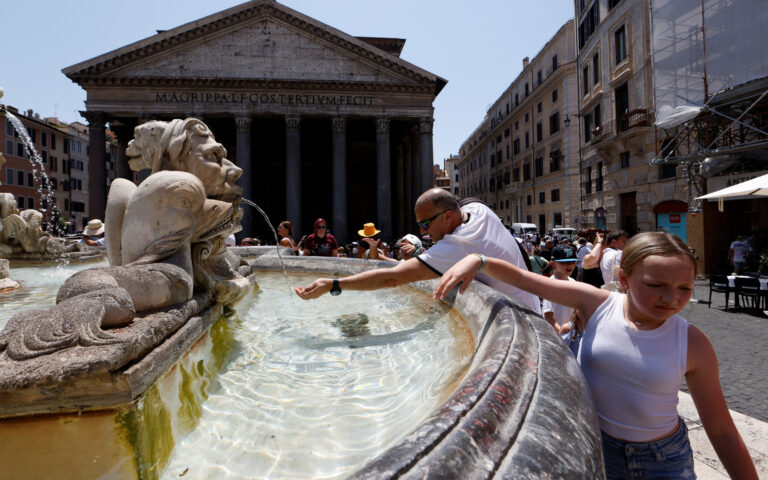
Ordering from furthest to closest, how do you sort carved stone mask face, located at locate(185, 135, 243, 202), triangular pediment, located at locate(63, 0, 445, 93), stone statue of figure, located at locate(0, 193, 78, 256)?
triangular pediment, located at locate(63, 0, 445, 93) < stone statue of figure, located at locate(0, 193, 78, 256) < carved stone mask face, located at locate(185, 135, 243, 202)

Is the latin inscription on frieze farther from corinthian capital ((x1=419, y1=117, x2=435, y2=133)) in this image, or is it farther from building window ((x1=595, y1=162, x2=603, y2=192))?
building window ((x1=595, y1=162, x2=603, y2=192))

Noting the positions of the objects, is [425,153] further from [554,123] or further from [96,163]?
[96,163]

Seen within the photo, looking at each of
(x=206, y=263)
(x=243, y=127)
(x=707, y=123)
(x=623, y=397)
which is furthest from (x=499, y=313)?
(x=243, y=127)

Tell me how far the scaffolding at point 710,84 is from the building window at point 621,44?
3.46 meters

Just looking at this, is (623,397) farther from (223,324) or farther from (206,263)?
(206,263)

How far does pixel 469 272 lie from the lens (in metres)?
1.56

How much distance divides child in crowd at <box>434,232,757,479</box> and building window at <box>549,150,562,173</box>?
108ft

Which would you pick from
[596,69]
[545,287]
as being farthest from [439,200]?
[596,69]

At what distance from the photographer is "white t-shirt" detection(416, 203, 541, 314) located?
200 centimetres

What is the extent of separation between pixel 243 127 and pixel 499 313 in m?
24.2

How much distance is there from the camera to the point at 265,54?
79.3ft

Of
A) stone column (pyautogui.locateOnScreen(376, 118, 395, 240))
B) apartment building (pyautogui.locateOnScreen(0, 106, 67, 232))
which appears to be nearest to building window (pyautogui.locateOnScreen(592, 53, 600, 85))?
stone column (pyautogui.locateOnScreen(376, 118, 395, 240))

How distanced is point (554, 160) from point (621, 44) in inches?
505

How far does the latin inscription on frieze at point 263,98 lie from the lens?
23.2m
